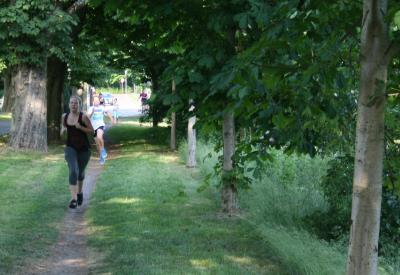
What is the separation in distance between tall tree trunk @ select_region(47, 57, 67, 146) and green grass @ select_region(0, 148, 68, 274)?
284 inches

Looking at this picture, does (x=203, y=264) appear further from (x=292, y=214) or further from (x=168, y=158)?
(x=168, y=158)

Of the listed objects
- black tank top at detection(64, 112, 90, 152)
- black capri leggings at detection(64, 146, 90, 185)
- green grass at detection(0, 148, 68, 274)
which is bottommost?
green grass at detection(0, 148, 68, 274)

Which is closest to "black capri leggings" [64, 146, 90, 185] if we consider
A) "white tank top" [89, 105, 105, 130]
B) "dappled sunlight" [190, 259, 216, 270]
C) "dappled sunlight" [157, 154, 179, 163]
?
"dappled sunlight" [190, 259, 216, 270]

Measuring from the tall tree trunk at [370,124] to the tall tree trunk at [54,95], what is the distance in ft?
72.9

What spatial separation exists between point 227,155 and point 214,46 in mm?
2018

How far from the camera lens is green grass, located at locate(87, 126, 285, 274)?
22.5 ft

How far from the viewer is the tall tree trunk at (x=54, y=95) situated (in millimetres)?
25469

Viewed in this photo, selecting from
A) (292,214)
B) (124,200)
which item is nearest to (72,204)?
(124,200)

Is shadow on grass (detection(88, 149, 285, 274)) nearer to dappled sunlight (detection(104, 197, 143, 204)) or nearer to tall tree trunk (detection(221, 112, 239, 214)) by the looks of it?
dappled sunlight (detection(104, 197, 143, 204))

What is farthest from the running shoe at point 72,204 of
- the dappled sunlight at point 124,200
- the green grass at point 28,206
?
the dappled sunlight at point 124,200

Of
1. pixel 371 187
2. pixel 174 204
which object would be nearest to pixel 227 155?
pixel 174 204

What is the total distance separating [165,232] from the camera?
8.52m

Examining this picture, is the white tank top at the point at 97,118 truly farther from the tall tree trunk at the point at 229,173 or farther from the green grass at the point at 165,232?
the tall tree trunk at the point at 229,173

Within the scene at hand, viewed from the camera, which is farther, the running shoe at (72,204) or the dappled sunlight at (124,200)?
the dappled sunlight at (124,200)
